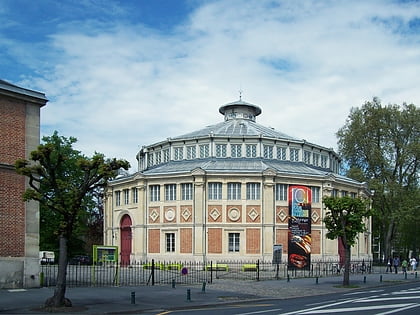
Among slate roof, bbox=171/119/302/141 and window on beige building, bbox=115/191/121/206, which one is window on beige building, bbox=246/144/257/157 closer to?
slate roof, bbox=171/119/302/141

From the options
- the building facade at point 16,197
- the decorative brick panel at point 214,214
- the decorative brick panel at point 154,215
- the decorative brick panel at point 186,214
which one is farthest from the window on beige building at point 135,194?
the building facade at point 16,197

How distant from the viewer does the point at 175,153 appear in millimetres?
61375

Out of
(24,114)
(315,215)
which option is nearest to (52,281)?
(24,114)

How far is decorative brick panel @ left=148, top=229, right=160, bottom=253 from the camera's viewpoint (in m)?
55.0

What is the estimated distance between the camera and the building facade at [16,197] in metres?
27.0

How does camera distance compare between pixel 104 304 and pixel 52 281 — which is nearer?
pixel 104 304

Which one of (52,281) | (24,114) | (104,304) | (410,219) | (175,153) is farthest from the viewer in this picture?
(410,219)

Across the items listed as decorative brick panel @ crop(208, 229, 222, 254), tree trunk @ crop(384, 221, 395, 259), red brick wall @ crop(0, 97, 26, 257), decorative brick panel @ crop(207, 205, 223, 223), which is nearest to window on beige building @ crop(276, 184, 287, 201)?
decorative brick panel @ crop(207, 205, 223, 223)

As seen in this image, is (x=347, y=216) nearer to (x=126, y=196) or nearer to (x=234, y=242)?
(x=234, y=242)

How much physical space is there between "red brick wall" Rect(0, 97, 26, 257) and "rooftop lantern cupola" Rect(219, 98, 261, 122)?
43442mm

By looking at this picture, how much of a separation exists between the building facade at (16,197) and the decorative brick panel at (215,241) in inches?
1031

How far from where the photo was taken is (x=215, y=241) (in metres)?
52.9

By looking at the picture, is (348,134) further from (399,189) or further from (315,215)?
(315,215)

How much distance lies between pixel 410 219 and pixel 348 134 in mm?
12838
